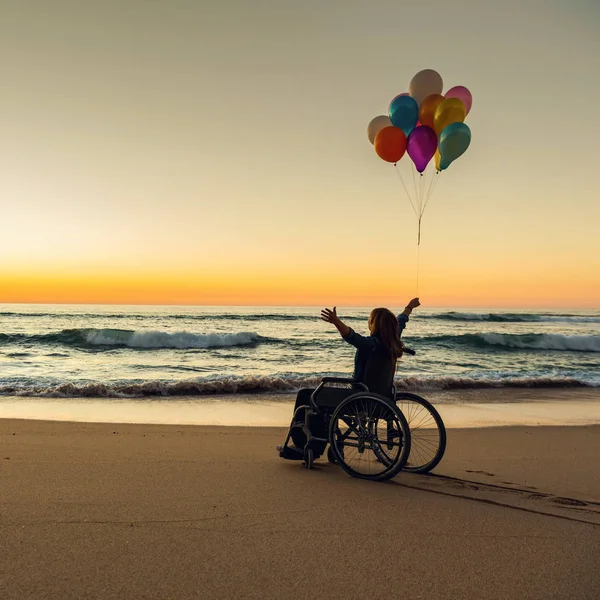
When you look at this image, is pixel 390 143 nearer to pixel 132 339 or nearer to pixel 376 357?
pixel 376 357

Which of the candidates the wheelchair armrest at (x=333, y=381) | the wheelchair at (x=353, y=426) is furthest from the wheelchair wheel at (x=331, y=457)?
the wheelchair armrest at (x=333, y=381)

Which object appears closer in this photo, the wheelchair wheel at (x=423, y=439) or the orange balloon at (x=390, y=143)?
the wheelchair wheel at (x=423, y=439)

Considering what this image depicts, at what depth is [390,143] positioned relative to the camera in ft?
22.3

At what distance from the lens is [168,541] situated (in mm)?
2666

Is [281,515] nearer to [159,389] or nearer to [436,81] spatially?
[436,81]

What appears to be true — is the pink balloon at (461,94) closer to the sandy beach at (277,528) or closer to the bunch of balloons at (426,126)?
the bunch of balloons at (426,126)

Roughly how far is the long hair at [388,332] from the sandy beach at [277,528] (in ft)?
3.53

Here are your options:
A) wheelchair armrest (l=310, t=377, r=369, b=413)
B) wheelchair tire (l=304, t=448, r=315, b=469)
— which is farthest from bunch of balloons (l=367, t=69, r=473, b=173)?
wheelchair tire (l=304, t=448, r=315, b=469)

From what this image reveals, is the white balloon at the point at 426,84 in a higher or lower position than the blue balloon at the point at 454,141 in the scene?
higher

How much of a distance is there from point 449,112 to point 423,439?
4192mm

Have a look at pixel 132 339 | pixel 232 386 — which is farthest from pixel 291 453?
pixel 132 339

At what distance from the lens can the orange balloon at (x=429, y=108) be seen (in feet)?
22.2

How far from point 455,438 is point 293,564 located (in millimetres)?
4388

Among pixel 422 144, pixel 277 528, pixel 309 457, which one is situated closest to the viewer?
pixel 277 528
